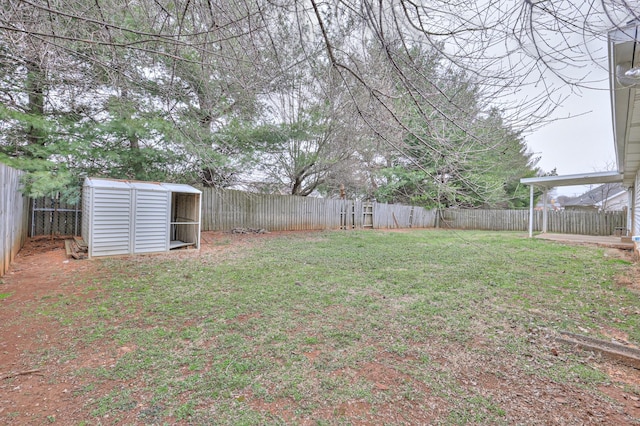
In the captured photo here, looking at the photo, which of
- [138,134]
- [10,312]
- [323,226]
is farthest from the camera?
[323,226]

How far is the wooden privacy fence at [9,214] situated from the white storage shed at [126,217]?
0.91 metres

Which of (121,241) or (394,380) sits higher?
(121,241)

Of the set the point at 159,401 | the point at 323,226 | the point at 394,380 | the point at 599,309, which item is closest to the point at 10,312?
the point at 159,401

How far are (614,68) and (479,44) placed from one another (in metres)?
1.21

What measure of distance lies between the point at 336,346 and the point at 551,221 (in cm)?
1524

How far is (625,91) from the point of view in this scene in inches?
109

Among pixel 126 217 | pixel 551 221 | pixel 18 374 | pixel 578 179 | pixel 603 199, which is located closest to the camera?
pixel 18 374

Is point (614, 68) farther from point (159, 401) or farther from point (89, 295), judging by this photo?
point (89, 295)

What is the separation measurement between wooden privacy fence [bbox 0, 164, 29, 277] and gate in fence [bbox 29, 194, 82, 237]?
75.1 inches

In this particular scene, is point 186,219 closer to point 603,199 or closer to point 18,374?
point 18,374

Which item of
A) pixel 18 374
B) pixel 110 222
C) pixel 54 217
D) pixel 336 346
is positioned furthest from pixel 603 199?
pixel 54 217

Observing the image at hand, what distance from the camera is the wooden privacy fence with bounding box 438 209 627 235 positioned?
11.7m

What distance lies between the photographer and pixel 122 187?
5289 millimetres

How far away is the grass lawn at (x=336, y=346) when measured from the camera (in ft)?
4.95
